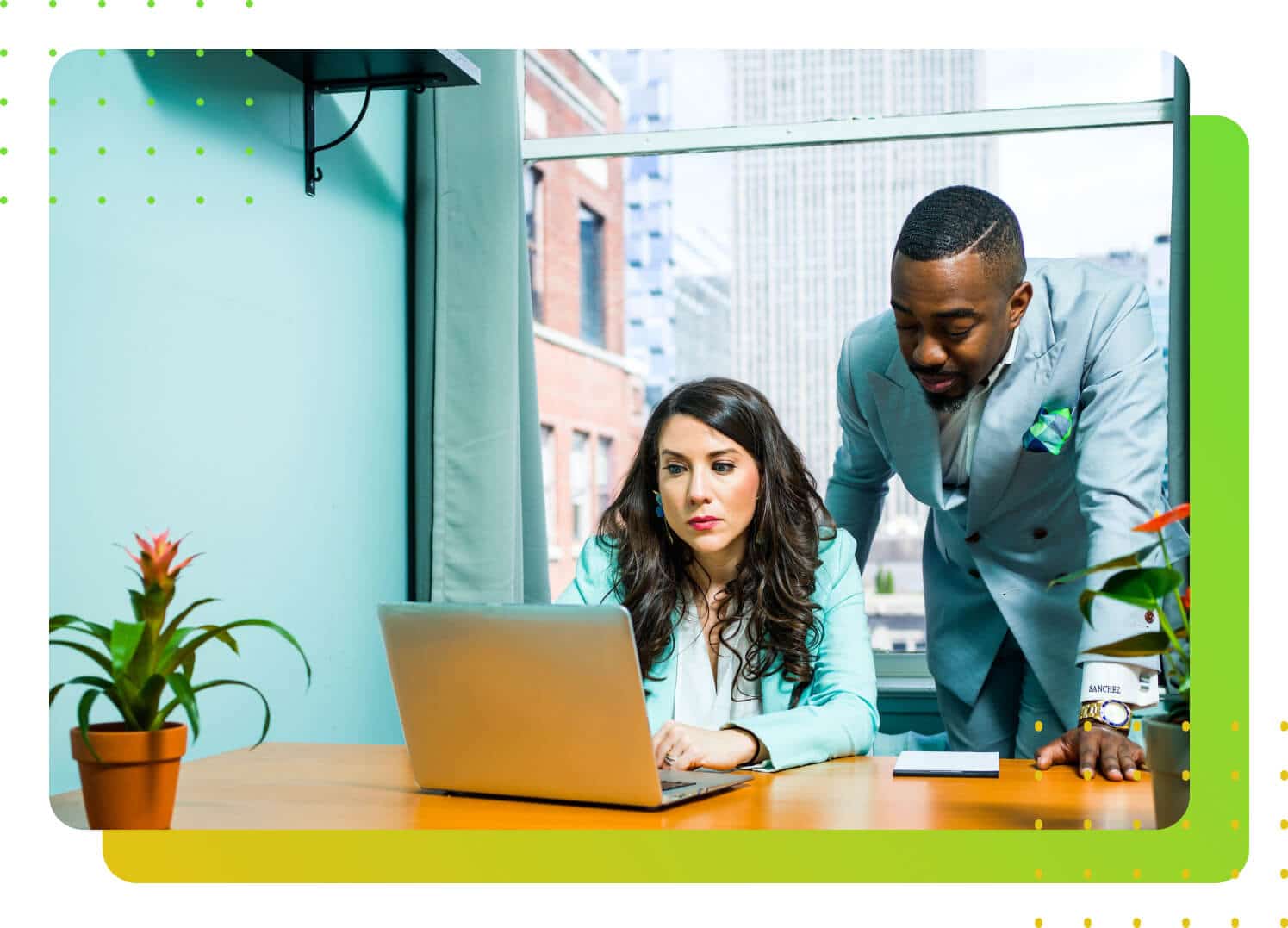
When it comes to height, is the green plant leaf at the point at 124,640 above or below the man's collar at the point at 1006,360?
below

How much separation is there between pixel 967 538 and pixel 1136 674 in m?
0.61

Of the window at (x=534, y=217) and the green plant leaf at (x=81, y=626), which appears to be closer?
the green plant leaf at (x=81, y=626)

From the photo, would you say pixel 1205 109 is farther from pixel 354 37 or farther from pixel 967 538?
pixel 967 538

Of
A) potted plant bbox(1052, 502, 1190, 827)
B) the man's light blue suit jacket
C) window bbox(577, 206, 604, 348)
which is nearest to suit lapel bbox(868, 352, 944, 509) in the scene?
the man's light blue suit jacket

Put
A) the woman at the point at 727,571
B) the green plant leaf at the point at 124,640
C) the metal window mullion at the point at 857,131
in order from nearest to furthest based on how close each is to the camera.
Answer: the green plant leaf at the point at 124,640, the woman at the point at 727,571, the metal window mullion at the point at 857,131

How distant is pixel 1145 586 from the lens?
1075 millimetres

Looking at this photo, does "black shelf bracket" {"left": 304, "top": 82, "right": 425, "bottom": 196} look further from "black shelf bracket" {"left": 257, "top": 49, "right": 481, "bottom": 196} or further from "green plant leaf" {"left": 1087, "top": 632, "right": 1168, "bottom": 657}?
"green plant leaf" {"left": 1087, "top": 632, "right": 1168, "bottom": 657}

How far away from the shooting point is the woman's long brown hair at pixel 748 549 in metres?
1.79

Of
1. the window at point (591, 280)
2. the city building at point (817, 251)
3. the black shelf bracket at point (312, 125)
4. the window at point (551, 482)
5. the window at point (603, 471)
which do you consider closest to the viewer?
the black shelf bracket at point (312, 125)

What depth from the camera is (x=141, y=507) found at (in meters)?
1.61

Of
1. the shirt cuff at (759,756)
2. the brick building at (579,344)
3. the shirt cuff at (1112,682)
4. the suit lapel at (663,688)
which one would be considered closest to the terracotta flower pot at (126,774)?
the shirt cuff at (759,756)

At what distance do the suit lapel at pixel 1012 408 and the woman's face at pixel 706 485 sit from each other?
0.38 m

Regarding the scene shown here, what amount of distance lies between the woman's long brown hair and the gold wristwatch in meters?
0.39

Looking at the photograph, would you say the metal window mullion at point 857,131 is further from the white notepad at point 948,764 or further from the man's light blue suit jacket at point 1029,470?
the white notepad at point 948,764
